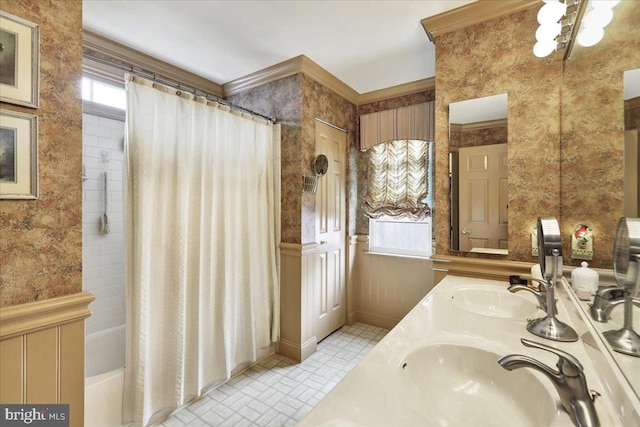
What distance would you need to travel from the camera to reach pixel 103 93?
233 centimetres

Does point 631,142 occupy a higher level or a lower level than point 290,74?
lower

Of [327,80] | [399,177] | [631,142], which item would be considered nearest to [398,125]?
[399,177]

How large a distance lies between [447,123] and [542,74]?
532 mm

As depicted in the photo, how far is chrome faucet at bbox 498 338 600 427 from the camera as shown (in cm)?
59

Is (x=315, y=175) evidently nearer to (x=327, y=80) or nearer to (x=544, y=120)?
(x=327, y=80)

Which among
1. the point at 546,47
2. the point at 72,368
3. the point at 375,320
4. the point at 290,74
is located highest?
the point at 290,74

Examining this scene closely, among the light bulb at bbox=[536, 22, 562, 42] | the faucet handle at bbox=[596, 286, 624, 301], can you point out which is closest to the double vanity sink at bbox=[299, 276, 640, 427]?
the faucet handle at bbox=[596, 286, 624, 301]

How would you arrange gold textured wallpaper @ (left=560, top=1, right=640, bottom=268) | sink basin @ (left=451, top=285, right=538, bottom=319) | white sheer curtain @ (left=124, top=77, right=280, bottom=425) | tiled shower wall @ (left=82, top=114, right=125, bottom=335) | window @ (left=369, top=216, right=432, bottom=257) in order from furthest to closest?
1. window @ (left=369, top=216, right=432, bottom=257)
2. tiled shower wall @ (left=82, top=114, right=125, bottom=335)
3. white sheer curtain @ (left=124, top=77, right=280, bottom=425)
4. sink basin @ (left=451, top=285, right=538, bottom=319)
5. gold textured wallpaper @ (left=560, top=1, right=640, bottom=268)

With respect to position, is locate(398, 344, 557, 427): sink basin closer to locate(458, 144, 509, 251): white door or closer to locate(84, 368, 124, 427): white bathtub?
locate(458, 144, 509, 251): white door

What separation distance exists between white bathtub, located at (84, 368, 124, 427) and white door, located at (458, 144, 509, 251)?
2.22 meters

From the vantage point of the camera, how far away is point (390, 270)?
307cm

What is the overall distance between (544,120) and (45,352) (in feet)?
8.52

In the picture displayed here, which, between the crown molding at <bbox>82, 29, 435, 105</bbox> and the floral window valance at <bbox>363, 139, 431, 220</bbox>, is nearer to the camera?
the crown molding at <bbox>82, 29, 435, 105</bbox>

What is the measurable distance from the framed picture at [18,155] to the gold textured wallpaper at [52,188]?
0.08 ft
